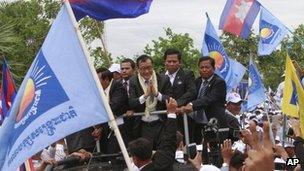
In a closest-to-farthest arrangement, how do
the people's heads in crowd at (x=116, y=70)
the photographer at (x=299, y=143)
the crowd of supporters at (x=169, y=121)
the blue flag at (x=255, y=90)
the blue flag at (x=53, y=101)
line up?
the blue flag at (x=53, y=101) < the photographer at (x=299, y=143) < the crowd of supporters at (x=169, y=121) < the people's heads in crowd at (x=116, y=70) < the blue flag at (x=255, y=90)

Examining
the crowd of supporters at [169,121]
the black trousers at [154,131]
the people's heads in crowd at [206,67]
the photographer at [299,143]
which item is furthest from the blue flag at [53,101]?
the people's heads in crowd at [206,67]

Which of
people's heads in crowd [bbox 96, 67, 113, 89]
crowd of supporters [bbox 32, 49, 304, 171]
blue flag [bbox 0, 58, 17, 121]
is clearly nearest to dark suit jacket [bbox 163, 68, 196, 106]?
crowd of supporters [bbox 32, 49, 304, 171]

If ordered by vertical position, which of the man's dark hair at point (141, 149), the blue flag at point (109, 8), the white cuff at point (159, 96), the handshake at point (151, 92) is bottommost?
the man's dark hair at point (141, 149)

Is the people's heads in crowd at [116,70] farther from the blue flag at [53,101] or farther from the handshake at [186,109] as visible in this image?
the blue flag at [53,101]

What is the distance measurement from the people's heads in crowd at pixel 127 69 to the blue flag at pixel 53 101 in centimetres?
354

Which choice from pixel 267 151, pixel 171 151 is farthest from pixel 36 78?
pixel 267 151

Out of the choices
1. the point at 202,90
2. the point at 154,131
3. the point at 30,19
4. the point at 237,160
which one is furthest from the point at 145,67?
the point at 30,19

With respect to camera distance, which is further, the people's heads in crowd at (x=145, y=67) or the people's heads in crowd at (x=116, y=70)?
the people's heads in crowd at (x=116, y=70)

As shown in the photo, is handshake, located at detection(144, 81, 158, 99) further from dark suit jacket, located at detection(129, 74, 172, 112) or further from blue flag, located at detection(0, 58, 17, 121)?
blue flag, located at detection(0, 58, 17, 121)

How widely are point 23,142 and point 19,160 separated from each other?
14 centimetres

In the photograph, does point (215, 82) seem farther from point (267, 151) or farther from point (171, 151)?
point (267, 151)

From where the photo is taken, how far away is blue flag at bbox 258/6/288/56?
13.2 metres

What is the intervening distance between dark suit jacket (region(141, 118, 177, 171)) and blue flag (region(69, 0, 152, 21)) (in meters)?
1.03

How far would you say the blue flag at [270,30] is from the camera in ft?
43.2
